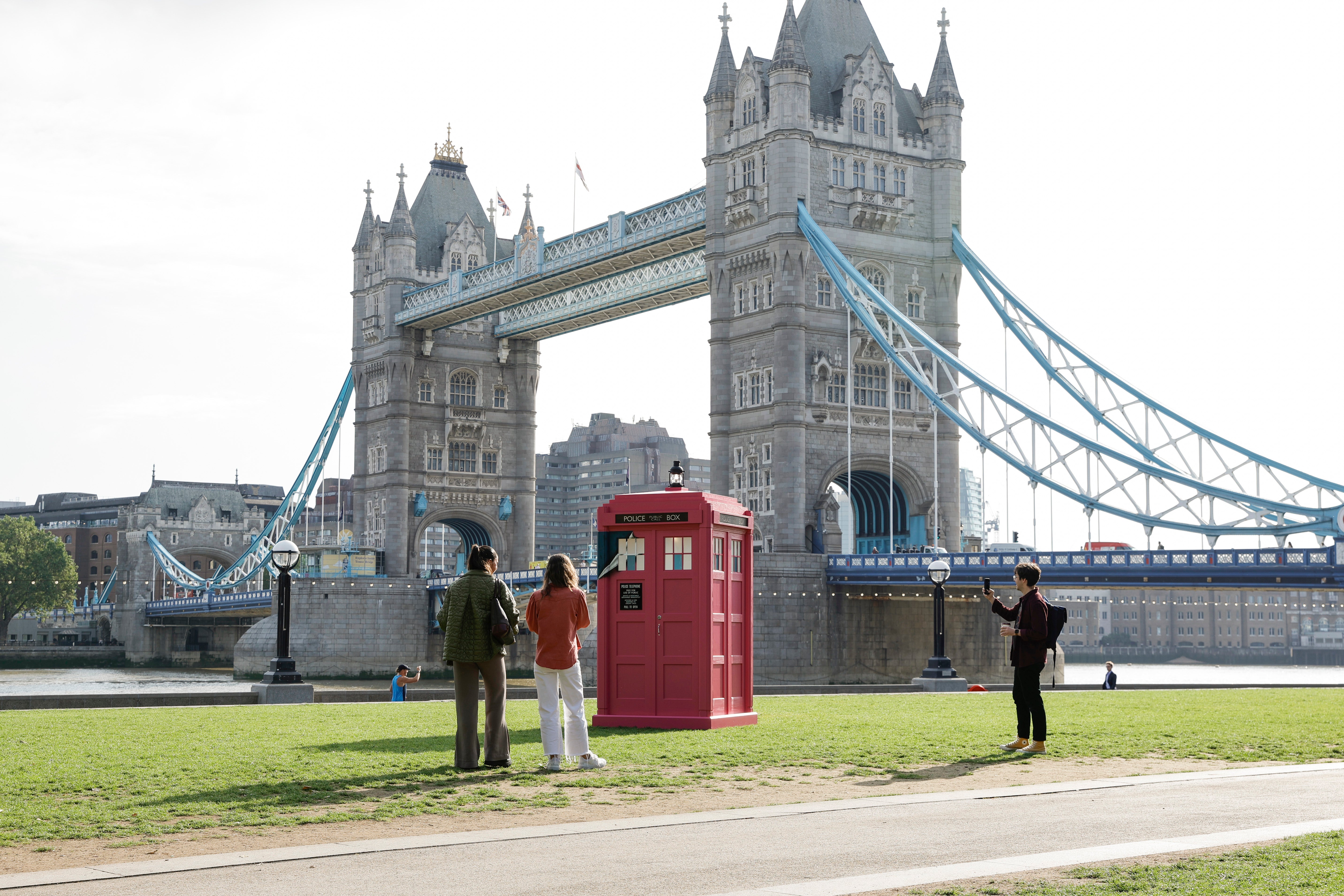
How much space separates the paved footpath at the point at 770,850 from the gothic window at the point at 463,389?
77.2 meters

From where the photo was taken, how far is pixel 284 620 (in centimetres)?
3189

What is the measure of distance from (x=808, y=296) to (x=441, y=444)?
32.3 m

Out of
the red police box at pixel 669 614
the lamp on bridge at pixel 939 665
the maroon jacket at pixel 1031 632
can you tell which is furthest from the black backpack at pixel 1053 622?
the lamp on bridge at pixel 939 665

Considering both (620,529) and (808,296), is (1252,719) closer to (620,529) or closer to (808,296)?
(620,529)

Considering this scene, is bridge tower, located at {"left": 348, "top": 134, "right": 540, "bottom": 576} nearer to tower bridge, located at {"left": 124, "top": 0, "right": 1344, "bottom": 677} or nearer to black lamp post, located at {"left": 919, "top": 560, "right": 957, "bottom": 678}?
tower bridge, located at {"left": 124, "top": 0, "right": 1344, "bottom": 677}

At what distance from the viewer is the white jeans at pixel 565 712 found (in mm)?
13656

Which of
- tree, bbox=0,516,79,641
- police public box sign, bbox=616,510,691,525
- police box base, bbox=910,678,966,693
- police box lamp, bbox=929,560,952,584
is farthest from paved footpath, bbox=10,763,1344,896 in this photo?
tree, bbox=0,516,79,641

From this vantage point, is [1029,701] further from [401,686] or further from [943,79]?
[943,79]

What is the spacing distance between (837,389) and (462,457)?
32.2 meters

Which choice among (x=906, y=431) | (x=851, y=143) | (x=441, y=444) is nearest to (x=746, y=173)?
(x=851, y=143)

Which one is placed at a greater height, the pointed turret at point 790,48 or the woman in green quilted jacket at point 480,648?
the pointed turret at point 790,48

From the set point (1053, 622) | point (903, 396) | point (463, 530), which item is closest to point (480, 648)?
point (1053, 622)

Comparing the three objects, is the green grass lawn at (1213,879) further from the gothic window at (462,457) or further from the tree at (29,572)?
the tree at (29,572)

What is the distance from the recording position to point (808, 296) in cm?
6097
